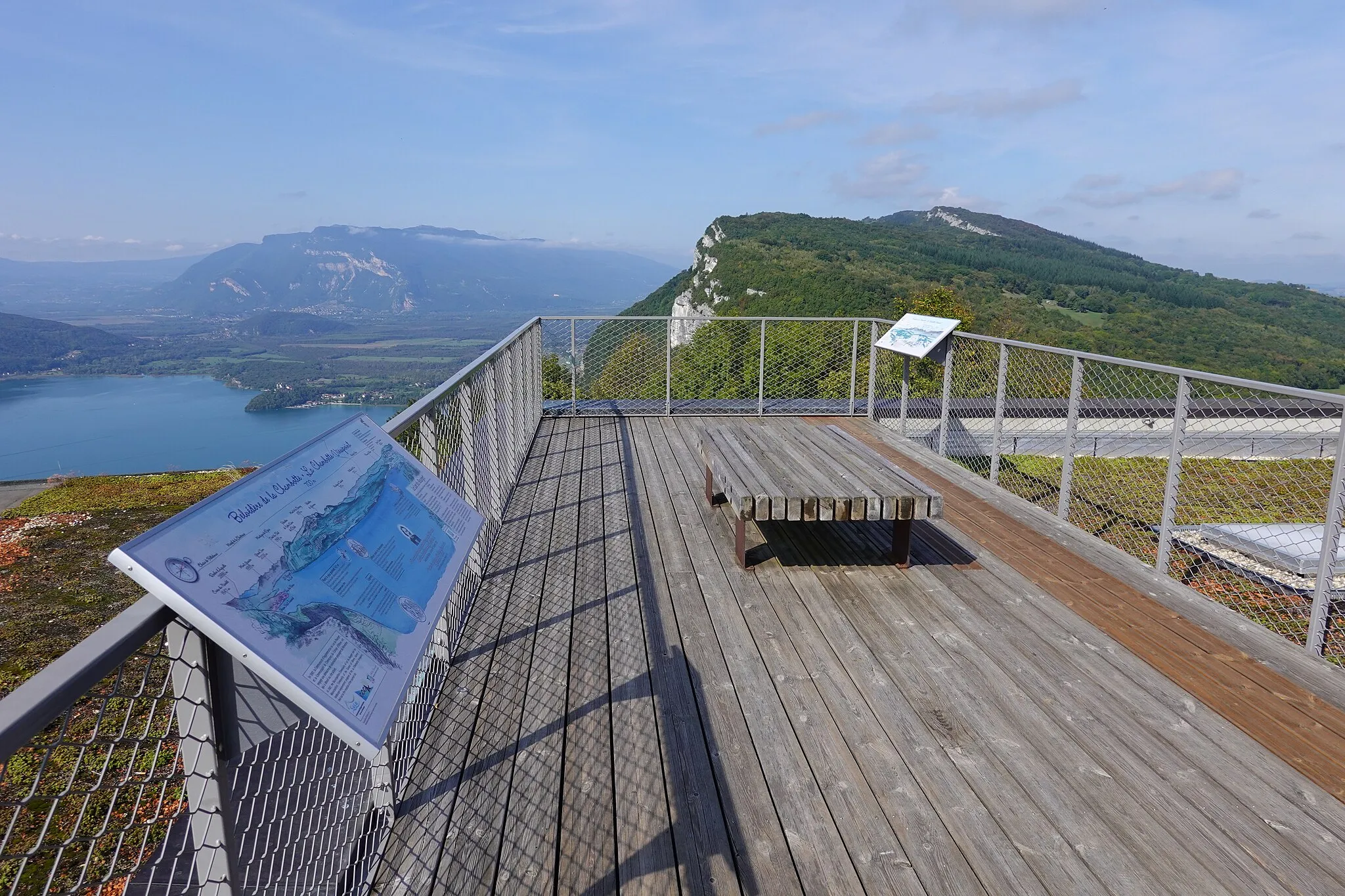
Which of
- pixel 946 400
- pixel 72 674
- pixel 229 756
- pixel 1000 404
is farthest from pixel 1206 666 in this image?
pixel 946 400

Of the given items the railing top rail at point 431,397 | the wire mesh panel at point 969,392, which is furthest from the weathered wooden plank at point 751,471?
the wire mesh panel at point 969,392

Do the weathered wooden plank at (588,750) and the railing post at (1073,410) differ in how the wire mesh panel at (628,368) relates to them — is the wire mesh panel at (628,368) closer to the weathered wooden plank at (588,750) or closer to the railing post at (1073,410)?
the railing post at (1073,410)

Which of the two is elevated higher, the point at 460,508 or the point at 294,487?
the point at 294,487

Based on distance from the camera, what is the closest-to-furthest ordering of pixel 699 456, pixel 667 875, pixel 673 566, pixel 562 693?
pixel 667 875 < pixel 562 693 < pixel 673 566 < pixel 699 456

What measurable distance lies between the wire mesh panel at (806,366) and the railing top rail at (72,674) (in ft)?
24.1

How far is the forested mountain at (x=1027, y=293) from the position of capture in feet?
86.5

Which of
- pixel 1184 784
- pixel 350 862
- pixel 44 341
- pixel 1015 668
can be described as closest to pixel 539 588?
pixel 350 862

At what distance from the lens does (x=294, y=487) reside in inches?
59.5

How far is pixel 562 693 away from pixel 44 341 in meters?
101

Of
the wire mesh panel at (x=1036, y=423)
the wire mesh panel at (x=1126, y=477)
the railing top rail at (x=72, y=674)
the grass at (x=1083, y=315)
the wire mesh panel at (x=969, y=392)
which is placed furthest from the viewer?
the grass at (x=1083, y=315)

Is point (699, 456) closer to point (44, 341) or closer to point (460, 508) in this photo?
point (460, 508)

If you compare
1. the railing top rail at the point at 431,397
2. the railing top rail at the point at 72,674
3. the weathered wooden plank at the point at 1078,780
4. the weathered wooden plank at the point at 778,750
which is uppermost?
the railing top rail at the point at 431,397

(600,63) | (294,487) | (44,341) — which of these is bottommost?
(44,341)

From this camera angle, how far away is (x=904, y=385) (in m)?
7.27
